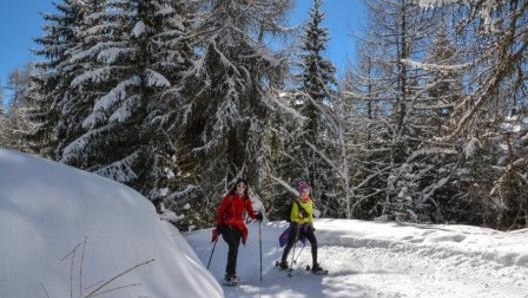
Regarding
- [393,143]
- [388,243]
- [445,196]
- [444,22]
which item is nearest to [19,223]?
[444,22]

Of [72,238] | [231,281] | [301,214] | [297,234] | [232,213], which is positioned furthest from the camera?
[301,214]

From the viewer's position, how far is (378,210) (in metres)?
24.5

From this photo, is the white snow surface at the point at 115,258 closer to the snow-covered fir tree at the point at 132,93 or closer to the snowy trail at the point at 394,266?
the snowy trail at the point at 394,266

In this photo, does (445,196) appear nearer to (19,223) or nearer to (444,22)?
(444,22)

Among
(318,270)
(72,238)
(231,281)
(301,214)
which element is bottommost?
(231,281)

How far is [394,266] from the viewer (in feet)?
29.2

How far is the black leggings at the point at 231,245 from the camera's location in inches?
326

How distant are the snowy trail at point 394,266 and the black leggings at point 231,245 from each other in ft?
1.21

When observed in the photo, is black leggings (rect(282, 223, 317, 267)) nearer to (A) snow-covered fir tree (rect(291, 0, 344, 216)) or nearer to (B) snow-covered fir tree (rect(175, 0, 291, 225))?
(B) snow-covered fir tree (rect(175, 0, 291, 225))

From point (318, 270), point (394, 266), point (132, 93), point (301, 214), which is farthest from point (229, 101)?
point (394, 266)

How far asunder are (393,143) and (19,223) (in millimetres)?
18026

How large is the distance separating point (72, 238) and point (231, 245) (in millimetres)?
5854

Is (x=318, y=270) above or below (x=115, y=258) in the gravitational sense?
below

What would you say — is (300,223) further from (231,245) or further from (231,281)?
(231,281)
